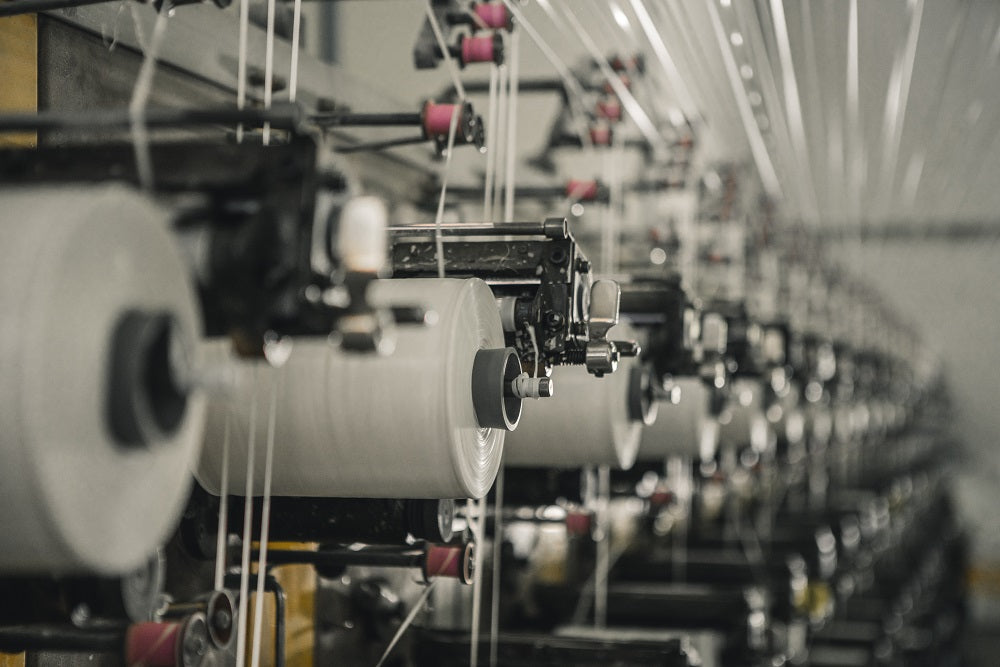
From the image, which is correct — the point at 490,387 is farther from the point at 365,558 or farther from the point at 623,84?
the point at 623,84

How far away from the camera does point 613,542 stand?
11.6ft

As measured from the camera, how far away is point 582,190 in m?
2.17

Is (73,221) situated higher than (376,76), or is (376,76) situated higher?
(376,76)

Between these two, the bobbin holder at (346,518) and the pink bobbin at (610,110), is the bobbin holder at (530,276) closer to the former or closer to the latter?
the bobbin holder at (346,518)

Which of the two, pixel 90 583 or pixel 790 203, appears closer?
pixel 90 583

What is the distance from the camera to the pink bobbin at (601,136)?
237 centimetres

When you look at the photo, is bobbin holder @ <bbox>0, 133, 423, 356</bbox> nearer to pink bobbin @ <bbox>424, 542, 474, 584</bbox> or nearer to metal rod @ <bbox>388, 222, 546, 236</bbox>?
metal rod @ <bbox>388, 222, 546, 236</bbox>

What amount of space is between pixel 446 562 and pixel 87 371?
33.6 inches

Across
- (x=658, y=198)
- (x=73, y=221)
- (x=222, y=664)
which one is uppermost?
(x=658, y=198)

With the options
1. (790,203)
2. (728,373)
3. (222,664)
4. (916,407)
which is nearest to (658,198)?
(728,373)

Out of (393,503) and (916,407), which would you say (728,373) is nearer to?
(393,503)

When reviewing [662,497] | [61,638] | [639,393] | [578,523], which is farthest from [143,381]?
[662,497]

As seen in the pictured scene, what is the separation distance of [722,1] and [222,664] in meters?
1.87

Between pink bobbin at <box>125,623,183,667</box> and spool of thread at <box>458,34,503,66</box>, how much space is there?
869 mm
